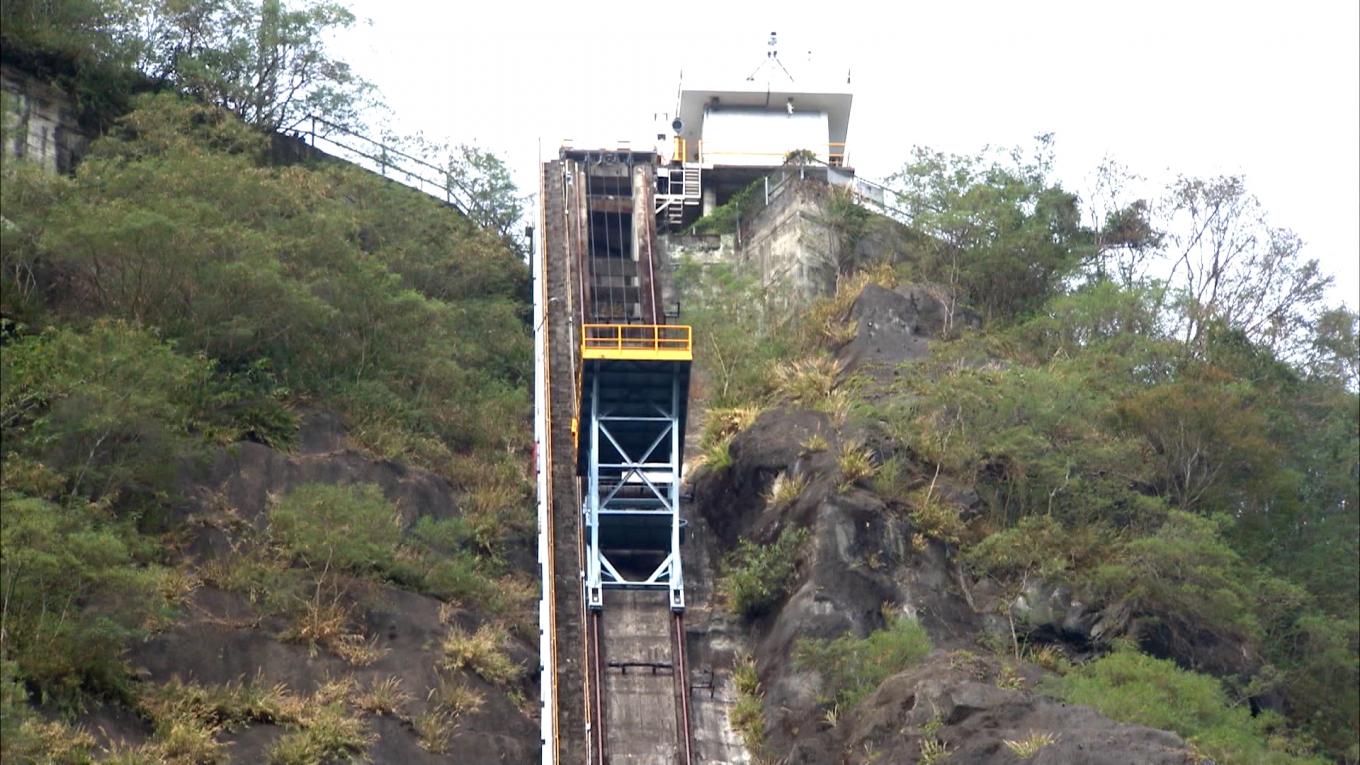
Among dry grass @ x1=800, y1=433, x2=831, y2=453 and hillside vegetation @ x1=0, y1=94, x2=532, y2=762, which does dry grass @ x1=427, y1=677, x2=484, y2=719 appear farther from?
dry grass @ x1=800, y1=433, x2=831, y2=453

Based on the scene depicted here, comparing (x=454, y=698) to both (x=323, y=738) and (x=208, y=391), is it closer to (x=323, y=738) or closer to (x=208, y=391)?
(x=323, y=738)

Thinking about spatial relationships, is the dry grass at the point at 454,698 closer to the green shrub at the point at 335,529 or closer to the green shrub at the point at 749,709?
the green shrub at the point at 335,529

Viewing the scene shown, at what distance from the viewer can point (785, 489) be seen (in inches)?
1512

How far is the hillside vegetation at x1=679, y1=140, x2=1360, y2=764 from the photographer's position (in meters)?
36.0

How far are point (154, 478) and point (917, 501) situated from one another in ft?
37.9

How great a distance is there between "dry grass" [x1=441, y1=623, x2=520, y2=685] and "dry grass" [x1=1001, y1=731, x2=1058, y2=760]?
814 centimetres

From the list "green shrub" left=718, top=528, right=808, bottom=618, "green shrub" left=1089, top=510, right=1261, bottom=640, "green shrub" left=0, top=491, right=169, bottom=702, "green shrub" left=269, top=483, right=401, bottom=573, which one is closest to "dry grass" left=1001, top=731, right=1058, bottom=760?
"green shrub" left=1089, top=510, right=1261, bottom=640

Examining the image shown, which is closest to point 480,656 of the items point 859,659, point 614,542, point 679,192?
point 614,542

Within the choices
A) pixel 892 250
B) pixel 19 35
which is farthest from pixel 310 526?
pixel 892 250

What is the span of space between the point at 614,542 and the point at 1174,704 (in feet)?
31.6

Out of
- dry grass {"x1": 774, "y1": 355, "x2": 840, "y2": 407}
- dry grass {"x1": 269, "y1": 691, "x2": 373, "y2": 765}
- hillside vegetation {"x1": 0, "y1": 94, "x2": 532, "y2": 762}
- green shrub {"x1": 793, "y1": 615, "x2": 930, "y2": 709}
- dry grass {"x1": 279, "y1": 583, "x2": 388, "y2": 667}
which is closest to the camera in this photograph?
hillside vegetation {"x1": 0, "y1": 94, "x2": 532, "y2": 762}

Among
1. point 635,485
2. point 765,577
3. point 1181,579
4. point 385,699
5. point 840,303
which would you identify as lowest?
point 385,699

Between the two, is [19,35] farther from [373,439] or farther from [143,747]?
[143,747]

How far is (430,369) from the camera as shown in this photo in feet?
138
